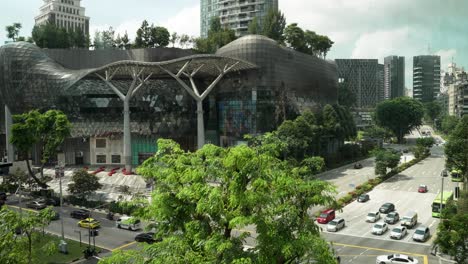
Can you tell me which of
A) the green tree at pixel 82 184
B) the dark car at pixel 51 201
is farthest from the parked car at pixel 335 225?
the dark car at pixel 51 201

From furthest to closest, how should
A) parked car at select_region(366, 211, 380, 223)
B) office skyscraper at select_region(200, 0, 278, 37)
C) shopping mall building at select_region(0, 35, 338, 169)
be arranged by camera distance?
office skyscraper at select_region(200, 0, 278, 37) → shopping mall building at select_region(0, 35, 338, 169) → parked car at select_region(366, 211, 380, 223)

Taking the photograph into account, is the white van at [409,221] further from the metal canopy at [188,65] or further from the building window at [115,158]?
the building window at [115,158]

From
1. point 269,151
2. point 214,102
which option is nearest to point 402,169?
point 214,102

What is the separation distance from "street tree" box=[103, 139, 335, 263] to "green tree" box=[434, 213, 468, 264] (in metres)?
17.6

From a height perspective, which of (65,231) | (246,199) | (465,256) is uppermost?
(246,199)

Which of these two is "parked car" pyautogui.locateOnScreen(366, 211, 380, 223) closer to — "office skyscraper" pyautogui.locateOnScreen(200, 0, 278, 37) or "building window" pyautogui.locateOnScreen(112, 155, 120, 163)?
"building window" pyautogui.locateOnScreen(112, 155, 120, 163)

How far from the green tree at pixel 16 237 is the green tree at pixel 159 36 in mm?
104428

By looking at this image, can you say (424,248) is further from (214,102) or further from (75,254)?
(214,102)

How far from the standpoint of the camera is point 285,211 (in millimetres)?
18609

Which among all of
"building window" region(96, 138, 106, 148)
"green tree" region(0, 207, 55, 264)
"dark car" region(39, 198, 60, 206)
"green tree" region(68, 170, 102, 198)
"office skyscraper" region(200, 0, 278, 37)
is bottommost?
"dark car" region(39, 198, 60, 206)

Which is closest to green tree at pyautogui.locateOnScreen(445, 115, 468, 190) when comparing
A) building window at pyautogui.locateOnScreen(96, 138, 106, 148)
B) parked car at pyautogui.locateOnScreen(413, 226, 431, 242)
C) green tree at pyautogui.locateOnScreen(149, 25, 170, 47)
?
parked car at pyautogui.locateOnScreen(413, 226, 431, 242)

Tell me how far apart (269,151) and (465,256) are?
20.5m

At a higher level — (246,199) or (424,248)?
(246,199)

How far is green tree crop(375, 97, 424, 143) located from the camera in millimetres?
147125
